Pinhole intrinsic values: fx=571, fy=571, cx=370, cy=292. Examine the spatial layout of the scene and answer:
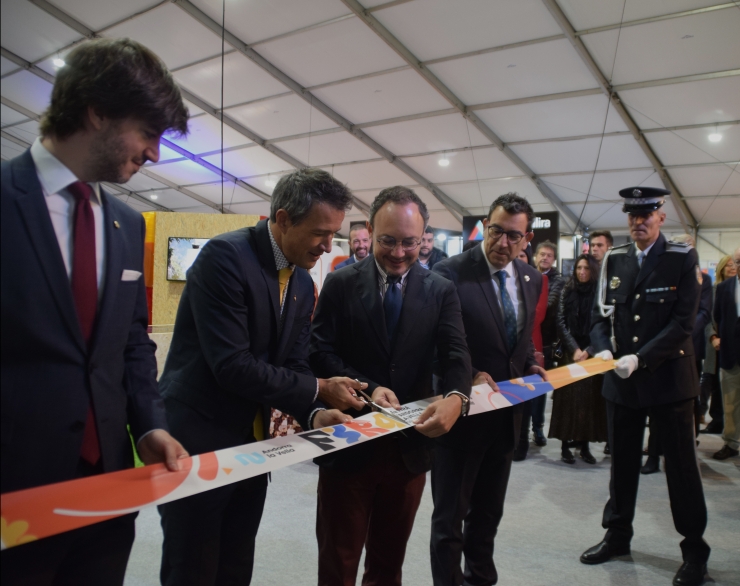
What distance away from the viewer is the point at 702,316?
529cm

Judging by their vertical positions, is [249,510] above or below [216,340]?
below

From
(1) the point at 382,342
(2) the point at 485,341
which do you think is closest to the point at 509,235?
(2) the point at 485,341

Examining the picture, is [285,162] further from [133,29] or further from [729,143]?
[729,143]

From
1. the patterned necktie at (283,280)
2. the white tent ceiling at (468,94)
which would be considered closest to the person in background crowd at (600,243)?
the patterned necktie at (283,280)

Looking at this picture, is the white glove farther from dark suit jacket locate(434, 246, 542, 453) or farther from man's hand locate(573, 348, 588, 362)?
dark suit jacket locate(434, 246, 542, 453)

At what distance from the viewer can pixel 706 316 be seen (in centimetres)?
534

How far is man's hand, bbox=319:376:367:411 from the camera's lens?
6.05 ft

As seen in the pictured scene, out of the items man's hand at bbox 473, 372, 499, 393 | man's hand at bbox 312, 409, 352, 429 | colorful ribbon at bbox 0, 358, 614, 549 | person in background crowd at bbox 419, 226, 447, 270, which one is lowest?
colorful ribbon at bbox 0, 358, 614, 549

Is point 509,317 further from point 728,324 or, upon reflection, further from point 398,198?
point 728,324

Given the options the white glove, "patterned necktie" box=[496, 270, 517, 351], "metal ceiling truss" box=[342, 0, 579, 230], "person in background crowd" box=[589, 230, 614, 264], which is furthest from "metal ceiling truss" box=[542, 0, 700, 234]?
"patterned necktie" box=[496, 270, 517, 351]

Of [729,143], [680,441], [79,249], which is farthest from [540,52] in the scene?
[79,249]

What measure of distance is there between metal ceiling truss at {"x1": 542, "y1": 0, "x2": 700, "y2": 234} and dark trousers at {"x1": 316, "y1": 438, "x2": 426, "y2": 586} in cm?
766

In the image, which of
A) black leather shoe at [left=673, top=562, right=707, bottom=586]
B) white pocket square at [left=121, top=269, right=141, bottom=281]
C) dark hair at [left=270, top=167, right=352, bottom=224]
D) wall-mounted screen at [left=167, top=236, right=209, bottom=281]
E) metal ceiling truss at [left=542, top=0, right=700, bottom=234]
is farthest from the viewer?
metal ceiling truss at [left=542, top=0, right=700, bottom=234]

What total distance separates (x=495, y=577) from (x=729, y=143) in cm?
1097
